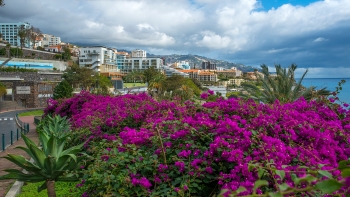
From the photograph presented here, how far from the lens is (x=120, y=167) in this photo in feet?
13.4

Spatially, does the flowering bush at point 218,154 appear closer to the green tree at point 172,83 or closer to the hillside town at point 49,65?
the hillside town at point 49,65

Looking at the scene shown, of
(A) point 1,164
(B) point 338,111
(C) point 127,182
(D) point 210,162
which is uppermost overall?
(B) point 338,111

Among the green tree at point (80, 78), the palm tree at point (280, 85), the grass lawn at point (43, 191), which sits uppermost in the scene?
the green tree at point (80, 78)

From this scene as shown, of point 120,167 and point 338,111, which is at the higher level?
point 338,111

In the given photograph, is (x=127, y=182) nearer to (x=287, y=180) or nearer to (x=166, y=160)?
(x=166, y=160)

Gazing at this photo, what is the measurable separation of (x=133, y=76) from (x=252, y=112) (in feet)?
301

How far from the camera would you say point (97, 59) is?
358 ft

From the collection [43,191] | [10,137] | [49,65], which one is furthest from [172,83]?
[43,191]

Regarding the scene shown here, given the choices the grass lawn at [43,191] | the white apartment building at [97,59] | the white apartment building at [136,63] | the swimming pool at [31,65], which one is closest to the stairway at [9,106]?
the swimming pool at [31,65]

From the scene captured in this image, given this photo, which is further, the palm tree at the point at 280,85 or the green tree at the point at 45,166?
the palm tree at the point at 280,85

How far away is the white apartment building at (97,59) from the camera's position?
107312mm

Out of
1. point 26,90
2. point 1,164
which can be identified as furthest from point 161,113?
point 26,90

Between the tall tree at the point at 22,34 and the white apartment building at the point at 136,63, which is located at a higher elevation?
the tall tree at the point at 22,34

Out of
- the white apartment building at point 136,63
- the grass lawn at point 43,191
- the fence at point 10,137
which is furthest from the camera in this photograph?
the white apartment building at point 136,63
